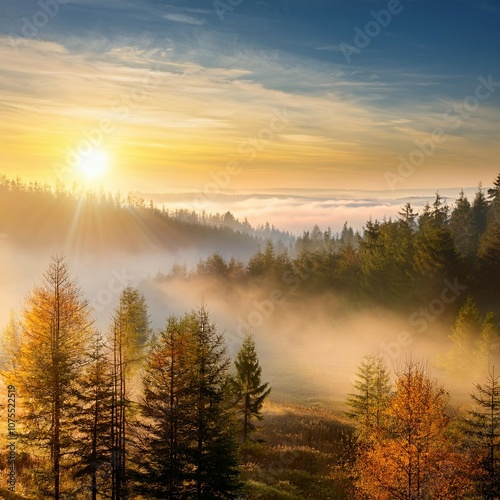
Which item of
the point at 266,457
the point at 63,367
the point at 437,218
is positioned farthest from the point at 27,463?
the point at 437,218

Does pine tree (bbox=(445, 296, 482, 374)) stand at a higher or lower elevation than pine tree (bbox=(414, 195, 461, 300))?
lower

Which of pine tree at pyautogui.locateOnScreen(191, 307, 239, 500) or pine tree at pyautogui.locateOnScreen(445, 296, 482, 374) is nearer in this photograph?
pine tree at pyautogui.locateOnScreen(191, 307, 239, 500)

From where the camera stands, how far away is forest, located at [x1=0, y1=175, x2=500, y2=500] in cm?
2069

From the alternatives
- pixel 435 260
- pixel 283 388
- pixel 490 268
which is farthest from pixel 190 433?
pixel 490 268

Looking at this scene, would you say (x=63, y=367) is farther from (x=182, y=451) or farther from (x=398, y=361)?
(x=398, y=361)

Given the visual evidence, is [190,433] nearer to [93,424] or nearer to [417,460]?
[93,424]

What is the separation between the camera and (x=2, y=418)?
3597 cm

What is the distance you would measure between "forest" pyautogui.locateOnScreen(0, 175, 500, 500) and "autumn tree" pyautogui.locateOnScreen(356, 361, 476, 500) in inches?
3.8

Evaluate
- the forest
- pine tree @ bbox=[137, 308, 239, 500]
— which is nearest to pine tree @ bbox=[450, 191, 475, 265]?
the forest

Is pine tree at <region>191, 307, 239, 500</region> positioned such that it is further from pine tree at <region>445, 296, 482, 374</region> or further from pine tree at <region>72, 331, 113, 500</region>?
pine tree at <region>445, 296, 482, 374</region>

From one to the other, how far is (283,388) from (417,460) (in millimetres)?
42946

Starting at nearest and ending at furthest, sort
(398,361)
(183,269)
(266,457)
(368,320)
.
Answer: (266,457) → (398,361) → (368,320) → (183,269)

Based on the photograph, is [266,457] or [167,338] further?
[266,457]

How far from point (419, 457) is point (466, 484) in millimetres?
2822
